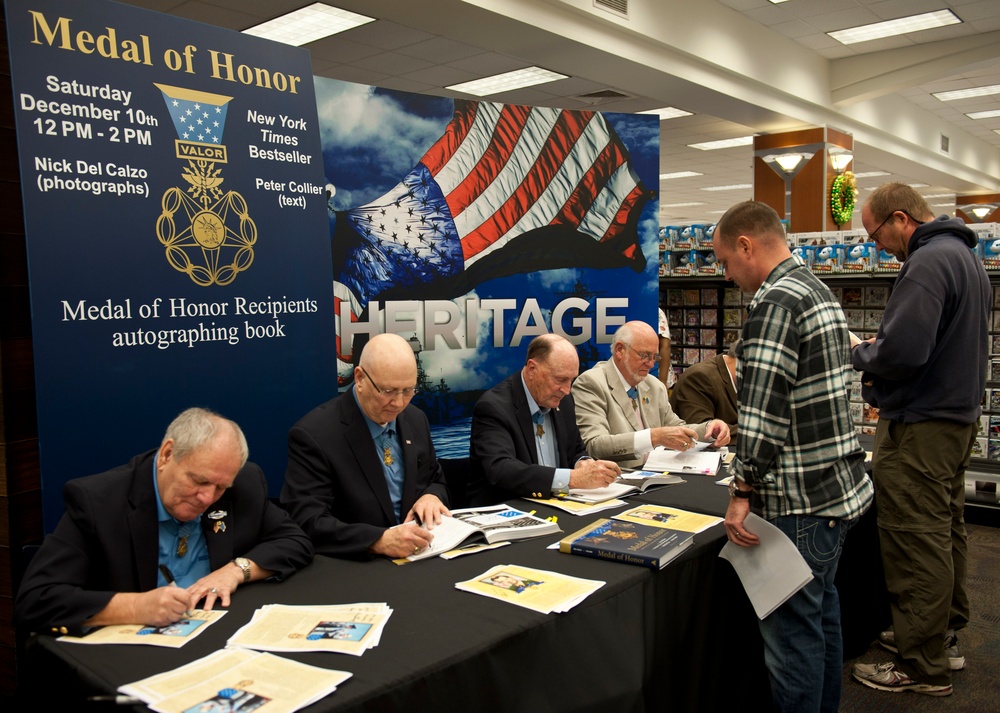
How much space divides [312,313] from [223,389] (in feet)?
1.51

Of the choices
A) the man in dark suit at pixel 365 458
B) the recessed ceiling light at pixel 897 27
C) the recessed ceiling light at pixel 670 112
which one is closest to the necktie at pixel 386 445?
the man in dark suit at pixel 365 458

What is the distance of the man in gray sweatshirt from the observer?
9.13 ft

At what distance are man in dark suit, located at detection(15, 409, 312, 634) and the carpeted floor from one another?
2.31 metres

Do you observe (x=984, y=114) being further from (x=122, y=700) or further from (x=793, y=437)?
(x=122, y=700)

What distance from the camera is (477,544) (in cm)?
230

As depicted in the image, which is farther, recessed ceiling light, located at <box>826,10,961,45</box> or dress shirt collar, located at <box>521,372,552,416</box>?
recessed ceiling light, located at <box>826,10,961,45</box>

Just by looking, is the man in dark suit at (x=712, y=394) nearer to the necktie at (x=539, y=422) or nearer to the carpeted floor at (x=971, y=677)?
the necktie at (x=539, y=422)

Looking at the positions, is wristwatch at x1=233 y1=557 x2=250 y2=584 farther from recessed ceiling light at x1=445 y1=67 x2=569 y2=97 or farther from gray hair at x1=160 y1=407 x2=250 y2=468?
recessed ceiling light at x1=445 y1=67 x2=569 y2=97

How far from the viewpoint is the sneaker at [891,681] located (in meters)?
3.02

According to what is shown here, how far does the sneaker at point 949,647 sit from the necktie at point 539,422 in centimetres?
162

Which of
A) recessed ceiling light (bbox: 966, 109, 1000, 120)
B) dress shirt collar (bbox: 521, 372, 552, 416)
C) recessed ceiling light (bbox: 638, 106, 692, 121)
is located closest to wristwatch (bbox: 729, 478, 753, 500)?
dress shirt collar (bbox: 521, 372, 552, 416)

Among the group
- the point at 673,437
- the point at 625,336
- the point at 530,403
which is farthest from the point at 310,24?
the point at 673,437

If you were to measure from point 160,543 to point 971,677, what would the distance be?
3.18 metres

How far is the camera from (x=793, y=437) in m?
2.11
